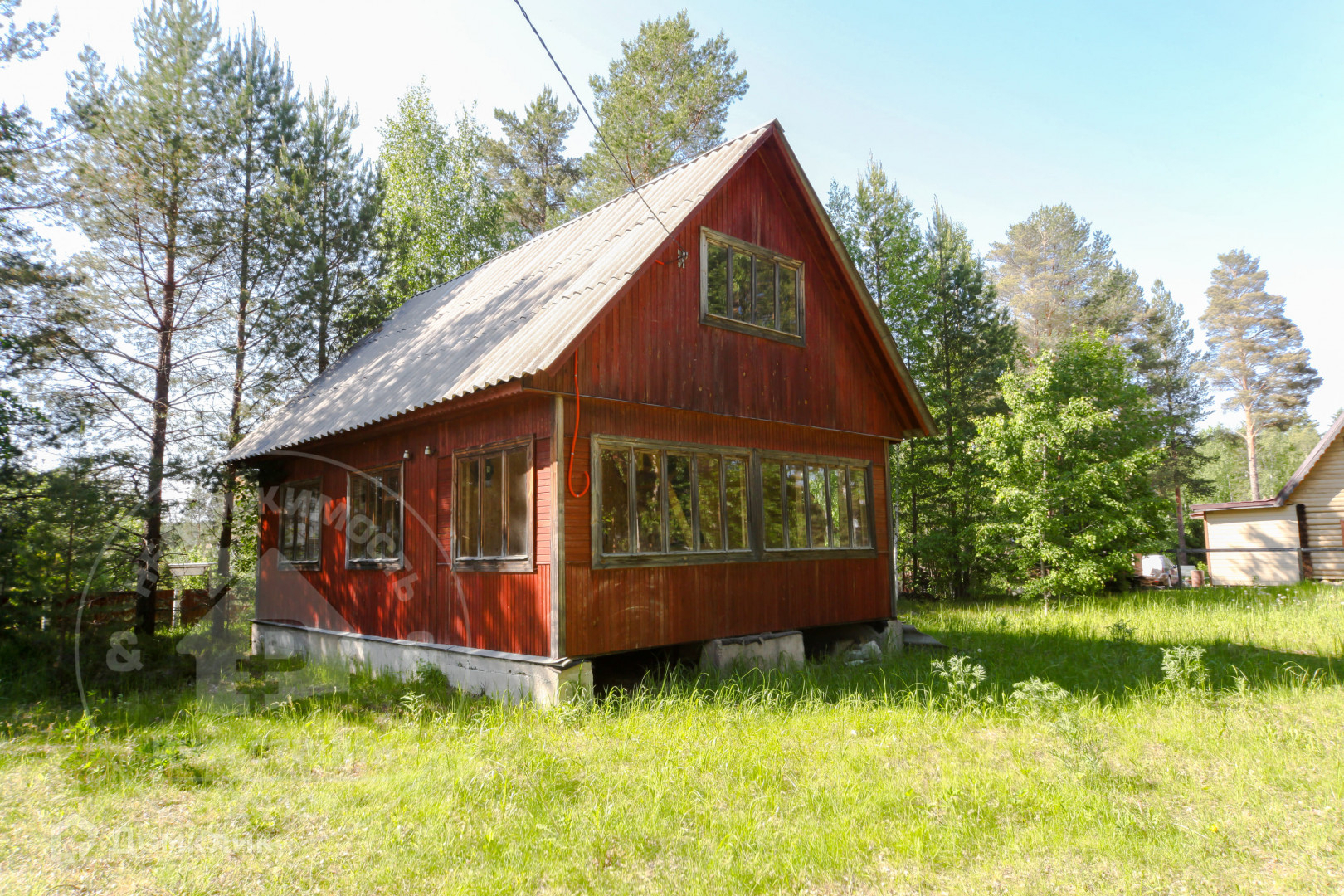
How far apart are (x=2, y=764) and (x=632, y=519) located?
5961mm

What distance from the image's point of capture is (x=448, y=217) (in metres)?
29.0

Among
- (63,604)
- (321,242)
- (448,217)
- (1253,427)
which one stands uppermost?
(448,217)

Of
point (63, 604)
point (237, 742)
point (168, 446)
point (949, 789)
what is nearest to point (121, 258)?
point (168, 446)

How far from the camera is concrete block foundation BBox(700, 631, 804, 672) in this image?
32.0ft

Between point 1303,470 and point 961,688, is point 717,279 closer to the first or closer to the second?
point 961,688

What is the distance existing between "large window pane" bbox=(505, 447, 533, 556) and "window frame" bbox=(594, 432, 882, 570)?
751 mm

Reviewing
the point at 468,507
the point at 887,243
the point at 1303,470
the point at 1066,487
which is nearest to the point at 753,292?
the point at 468,507

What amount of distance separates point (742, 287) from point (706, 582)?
13.0 feet

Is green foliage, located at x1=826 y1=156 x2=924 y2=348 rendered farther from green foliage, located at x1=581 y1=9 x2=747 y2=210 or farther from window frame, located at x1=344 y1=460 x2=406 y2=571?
window frame, located at x1=344 y1=460 x2=406 y2=571

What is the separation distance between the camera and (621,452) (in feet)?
30.2

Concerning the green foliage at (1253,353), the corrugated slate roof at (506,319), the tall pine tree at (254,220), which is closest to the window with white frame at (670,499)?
the corrugated slate roof at (506,319)

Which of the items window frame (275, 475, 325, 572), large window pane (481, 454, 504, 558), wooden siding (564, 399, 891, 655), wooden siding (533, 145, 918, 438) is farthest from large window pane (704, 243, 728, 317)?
window frame (275, 475, 325, 572)

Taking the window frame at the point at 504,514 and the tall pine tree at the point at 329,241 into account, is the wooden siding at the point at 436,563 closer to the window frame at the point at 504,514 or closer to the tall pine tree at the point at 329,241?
the window frame at the point at 504,514

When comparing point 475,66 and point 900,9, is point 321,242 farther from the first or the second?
point 900,9
